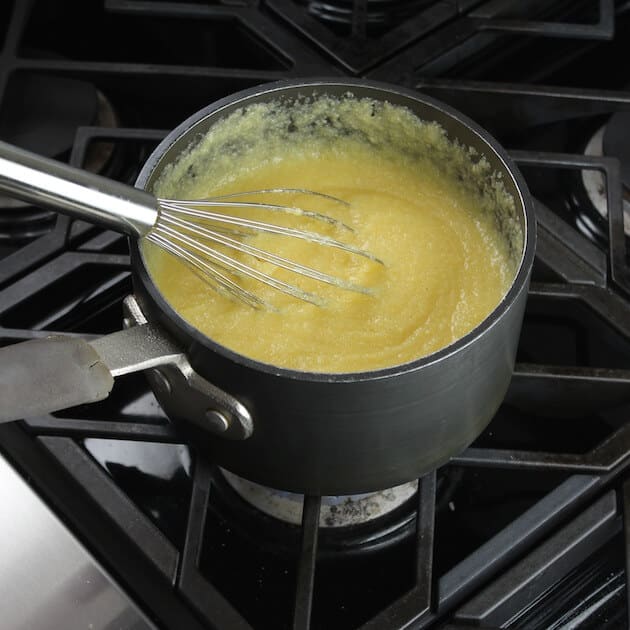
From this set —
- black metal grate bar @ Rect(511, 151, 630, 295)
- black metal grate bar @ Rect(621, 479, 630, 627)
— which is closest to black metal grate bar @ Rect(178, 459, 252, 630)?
black metal grate bar @ Rect(621, 479, 630, 627)

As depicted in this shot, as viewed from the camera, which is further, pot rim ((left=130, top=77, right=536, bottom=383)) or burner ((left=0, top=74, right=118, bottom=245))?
burner ((left=0, top=74, right=118, bottom=245))

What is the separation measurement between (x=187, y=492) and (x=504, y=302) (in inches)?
10.8

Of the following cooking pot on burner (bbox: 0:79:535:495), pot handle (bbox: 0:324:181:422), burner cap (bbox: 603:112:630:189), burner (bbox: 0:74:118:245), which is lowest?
burner cap (bbox: 603:112:630:189)

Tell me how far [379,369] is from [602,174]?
0.38m

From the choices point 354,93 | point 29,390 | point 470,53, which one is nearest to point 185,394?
point 29,390

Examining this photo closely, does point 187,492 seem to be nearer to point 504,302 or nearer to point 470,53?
point 504,302

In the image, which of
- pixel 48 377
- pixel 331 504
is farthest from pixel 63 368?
A: pixel 331 504

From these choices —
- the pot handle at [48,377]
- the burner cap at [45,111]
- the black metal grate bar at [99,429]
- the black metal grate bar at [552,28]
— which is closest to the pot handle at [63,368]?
the pot handle at [48,377]

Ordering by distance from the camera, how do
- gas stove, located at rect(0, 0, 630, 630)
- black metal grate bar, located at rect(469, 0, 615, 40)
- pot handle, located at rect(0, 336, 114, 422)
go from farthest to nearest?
black metal grate bar, located at rect(469, 0, 615, 40) → gas stove, located at rect(0, 0, 630, 630) → pot handle, located at rect(0, 336, 114, 422)

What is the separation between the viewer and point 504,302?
1.79 feet

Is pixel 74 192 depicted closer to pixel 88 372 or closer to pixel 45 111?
pixel 88 372

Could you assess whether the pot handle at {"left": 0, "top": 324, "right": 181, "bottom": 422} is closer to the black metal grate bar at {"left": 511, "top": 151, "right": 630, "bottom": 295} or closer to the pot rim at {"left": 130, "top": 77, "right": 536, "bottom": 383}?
the pot rim at {"left": 130, "top": 77, "right": 536, "bottom": 383}

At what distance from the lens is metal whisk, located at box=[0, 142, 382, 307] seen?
526 mm

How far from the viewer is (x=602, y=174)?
80 cm
